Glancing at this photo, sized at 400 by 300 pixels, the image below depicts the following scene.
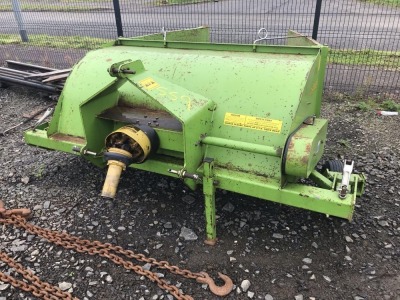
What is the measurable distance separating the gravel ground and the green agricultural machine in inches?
12.9

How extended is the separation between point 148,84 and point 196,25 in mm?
5718

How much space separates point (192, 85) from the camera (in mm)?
3119

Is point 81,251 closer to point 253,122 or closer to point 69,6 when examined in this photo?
point 253,122

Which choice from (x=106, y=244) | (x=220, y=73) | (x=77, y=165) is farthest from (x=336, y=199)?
(x=77, y=165)

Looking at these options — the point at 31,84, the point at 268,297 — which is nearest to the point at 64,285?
the point at 268,297

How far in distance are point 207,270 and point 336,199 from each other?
1.04 meters

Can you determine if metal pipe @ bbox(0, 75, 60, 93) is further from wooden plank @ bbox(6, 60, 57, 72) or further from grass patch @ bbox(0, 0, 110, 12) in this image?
grass patch @ bbox(0, 0, 110, 12)

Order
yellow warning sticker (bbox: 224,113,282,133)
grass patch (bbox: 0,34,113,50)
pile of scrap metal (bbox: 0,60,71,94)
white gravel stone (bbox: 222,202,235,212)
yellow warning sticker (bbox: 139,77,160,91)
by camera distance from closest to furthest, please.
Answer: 1. yellow warning sticker (bbox: 139,77,160,91)
2. yellow warning sticker (bbox: 224,113,282,133)
3. white gravel stone (bbox: 222,202,235,212)
4. pile of scrap metal (bbox: 0,60,71,94)
5. grass patch (bbox: 0,34,113,50)

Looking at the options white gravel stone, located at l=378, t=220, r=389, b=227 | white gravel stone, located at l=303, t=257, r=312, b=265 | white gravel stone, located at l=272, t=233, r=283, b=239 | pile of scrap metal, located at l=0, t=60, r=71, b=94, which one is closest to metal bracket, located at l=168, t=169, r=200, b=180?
white gravel stone, located at l=272, t=233, r=283, b=239

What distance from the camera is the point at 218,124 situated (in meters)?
2.94

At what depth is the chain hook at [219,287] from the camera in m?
2.62

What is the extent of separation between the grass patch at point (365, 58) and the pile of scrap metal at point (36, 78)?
503 cm

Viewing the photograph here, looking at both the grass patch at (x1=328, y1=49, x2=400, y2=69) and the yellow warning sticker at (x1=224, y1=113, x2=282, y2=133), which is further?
the grass patch at (x1=328, y1=49, x2=400, y2=69)

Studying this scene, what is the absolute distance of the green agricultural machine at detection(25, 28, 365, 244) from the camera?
261 centimetres
